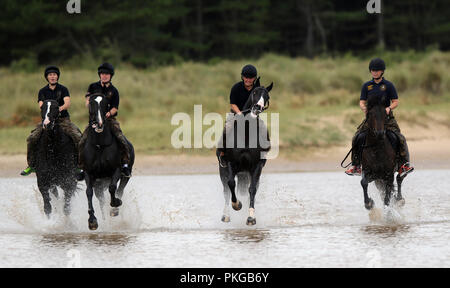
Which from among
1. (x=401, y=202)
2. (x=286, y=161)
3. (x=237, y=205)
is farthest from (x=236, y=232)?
(x=286, y=161)

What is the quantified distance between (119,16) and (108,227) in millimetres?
32831

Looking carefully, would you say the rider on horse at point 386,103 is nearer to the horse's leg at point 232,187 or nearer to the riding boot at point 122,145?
the horse's leg at point 232,187

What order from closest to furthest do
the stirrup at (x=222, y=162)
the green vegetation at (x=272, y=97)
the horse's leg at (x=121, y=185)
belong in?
the stirrup at (x=222, y=162) → the horse's leg at (x=121, y=185) → the green vegetation at (x=272, y=97)

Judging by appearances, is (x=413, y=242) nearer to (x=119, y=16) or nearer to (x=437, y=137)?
(x=437, y=137)

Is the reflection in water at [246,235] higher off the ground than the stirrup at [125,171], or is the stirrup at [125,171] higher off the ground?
the stirrup at [125,171]

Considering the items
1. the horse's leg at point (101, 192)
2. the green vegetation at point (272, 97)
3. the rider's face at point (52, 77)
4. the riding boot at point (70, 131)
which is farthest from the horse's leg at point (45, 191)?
the green vegetation at point (272, 97)

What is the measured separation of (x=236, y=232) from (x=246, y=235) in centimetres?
40

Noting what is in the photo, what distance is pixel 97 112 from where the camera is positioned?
504 inches

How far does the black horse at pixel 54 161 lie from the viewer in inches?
548

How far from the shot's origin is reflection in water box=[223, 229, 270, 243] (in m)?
12.2

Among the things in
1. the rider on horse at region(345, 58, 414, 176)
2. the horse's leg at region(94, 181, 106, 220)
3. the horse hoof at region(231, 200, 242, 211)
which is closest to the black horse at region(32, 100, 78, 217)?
the horse's leg at region(94, 181, 106, 220)

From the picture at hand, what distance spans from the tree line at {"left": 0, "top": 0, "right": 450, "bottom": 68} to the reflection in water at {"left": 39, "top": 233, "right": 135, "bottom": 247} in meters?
31.0

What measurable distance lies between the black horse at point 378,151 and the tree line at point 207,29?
3097cm

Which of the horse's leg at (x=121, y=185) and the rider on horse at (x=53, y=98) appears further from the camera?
the horse's leg at (x=121, y=185)
